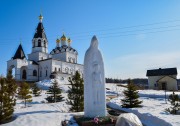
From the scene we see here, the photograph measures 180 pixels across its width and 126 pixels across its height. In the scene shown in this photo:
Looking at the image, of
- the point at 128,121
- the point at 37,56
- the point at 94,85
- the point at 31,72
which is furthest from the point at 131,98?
the point at 37,56

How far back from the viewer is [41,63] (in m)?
61.7

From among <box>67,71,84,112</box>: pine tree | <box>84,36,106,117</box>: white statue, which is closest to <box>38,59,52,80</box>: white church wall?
<box>67,71,84,112</box>: pine tree

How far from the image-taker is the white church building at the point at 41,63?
56344 mm

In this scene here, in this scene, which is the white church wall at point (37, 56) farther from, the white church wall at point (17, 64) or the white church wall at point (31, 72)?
the white church wall at point (17, 64)

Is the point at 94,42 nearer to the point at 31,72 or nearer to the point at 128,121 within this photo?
the point at 128,121

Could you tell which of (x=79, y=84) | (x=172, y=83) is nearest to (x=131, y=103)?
(x=79, y=84)

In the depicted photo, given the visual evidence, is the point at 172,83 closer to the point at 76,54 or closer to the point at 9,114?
the point at 76,54

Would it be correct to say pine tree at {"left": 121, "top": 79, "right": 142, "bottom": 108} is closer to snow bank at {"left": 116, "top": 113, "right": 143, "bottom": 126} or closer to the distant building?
snow bank at {"left": 116, "top": 113, "right": 143, "bottom": 126}

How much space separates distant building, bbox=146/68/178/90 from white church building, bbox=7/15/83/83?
24416mm

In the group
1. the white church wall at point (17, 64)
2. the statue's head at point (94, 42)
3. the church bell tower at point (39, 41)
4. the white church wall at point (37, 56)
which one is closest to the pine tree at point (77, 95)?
the statue's head at point (94, 42)

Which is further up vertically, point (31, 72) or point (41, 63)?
point (41, 63)

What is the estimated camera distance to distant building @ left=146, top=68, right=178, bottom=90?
48.8 meters

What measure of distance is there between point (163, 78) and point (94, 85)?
135 ft

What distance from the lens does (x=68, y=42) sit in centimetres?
7531
